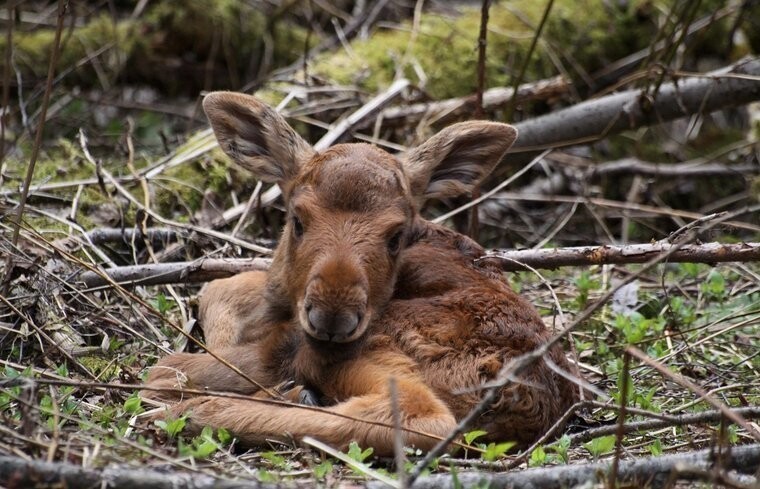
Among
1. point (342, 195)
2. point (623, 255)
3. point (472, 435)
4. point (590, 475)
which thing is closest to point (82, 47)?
point (342, 195)

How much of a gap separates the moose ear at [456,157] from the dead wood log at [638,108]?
7.54 feet

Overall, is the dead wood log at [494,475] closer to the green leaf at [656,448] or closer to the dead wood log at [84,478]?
the dead wood log at [84,478]

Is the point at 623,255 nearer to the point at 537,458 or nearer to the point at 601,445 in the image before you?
the point at 601,445

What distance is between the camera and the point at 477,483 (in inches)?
143

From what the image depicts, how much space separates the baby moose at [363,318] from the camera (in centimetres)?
445

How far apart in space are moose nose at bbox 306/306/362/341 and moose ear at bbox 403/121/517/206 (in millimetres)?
1550

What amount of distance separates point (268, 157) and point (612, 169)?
5.13 meters

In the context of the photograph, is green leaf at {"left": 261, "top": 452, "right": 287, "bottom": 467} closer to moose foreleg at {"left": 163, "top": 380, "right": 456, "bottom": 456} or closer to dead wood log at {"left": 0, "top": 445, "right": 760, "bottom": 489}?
moose foreleg at {"left": 163, "top": 380, "right": 456, "bottom": 456}

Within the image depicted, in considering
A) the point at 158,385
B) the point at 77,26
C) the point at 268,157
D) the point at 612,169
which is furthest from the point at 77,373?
the point at 77,26

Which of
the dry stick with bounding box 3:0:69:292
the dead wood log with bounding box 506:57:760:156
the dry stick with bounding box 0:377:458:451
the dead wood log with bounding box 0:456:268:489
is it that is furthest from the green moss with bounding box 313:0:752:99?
the dead wood log with bounding box 0:456:268:489

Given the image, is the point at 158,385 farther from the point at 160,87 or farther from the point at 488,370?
the point at 160,87

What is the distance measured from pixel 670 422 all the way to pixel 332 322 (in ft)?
4.95

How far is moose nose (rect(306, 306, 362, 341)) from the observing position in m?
4.41

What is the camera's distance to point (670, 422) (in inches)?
161
